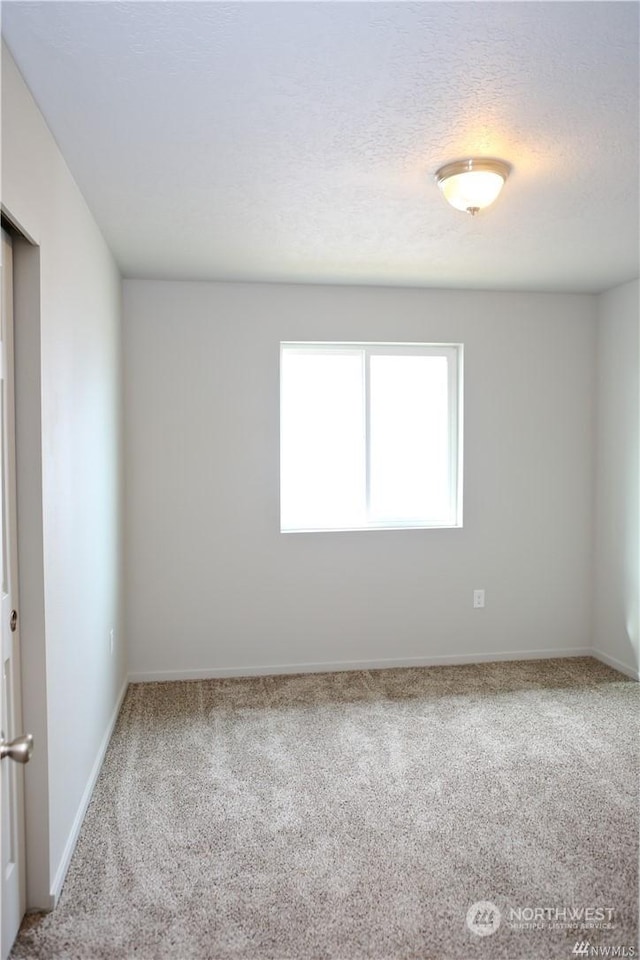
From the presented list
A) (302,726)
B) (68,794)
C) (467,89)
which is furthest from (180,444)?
(467,89)

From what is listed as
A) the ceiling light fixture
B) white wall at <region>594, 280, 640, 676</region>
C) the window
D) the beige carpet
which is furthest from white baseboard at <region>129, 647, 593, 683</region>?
the ceiling light fixture

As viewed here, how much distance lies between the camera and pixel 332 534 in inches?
169

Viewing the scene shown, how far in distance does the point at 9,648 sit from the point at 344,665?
2704mm

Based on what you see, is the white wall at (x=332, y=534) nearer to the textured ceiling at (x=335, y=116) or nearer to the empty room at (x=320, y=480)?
the empty room at (x=320, y=480)

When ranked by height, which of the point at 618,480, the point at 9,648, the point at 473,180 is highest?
the point at 473,180

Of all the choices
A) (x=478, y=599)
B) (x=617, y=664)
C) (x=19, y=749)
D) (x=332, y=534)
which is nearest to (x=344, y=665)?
(x=332, y=534)

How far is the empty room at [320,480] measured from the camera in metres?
1.88

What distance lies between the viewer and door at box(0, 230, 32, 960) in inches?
73.5

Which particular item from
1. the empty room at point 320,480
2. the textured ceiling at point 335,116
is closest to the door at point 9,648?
the empty room at point 320,480

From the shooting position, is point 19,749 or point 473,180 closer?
point 19,749

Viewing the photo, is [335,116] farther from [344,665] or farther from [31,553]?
[344,665]

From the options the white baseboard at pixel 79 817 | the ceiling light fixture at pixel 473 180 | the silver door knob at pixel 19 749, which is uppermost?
the ceiling light fixture at pixel 473 180

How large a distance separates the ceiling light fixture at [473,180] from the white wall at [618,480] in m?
2.09

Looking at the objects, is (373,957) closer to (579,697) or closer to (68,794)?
(68,794)
